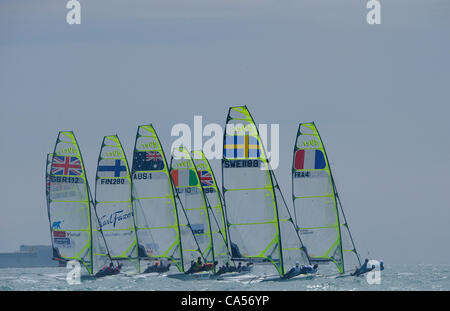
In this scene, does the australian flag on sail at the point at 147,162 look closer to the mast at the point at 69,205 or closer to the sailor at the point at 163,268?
the mast at the point at 69,205

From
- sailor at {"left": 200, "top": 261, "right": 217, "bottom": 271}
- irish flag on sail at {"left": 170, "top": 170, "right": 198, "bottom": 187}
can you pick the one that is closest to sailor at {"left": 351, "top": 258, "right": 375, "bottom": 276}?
sailor at {"left": 200, "top": 261, "right": 217, "bottom": 271}

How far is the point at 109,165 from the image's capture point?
52.4 metres

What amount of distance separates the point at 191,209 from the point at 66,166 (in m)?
8.01

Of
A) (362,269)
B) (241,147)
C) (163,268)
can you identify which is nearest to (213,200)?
(163,268)

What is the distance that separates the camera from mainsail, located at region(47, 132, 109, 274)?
50719mm

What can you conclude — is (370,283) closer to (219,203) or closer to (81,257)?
(219,203)

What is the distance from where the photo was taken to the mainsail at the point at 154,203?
50.8 metres

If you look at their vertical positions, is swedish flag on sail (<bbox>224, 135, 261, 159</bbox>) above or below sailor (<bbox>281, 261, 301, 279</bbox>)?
above

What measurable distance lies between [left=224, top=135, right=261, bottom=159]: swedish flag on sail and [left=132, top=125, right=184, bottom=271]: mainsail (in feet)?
23.9

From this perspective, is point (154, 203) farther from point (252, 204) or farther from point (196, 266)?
point (252, 204)

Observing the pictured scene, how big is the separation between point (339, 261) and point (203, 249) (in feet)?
29.0

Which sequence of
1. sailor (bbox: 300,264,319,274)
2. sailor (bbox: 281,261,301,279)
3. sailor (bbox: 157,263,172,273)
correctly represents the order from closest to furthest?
sailor (bbox: 281,261,301,279), sailor (bbox: 300,264,319,274), sailor (bbox: 157,263,172,273)

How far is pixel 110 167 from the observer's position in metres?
52.4

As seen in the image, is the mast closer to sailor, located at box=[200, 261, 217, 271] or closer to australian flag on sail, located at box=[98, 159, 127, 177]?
australian flag on sail, located at box=[98, 159, 127, 177]
